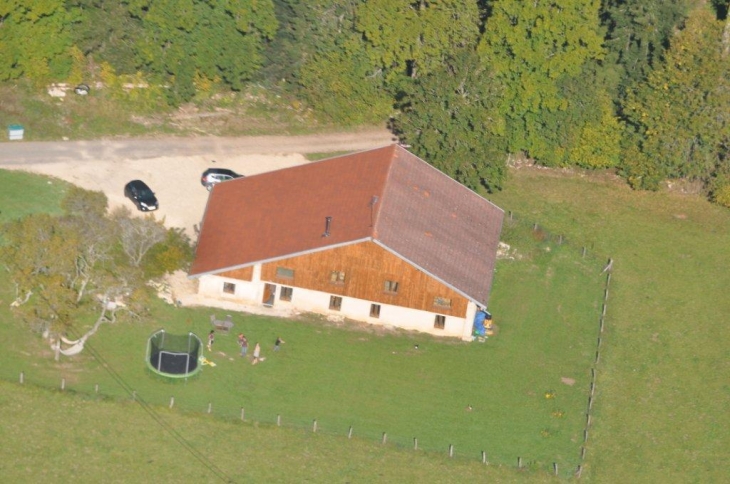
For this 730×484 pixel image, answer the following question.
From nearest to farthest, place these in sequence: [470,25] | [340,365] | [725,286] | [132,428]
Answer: [132,428]
[340,365]
[725,286]
[470,25]

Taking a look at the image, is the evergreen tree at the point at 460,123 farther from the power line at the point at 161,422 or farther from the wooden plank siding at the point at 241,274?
the power line at the point at 161,422

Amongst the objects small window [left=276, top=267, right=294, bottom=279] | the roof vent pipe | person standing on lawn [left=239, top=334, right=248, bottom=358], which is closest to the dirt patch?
small window [left=276, top=267, right=294, bottom=279]

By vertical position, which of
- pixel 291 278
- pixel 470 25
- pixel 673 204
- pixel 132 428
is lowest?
pixel 132 428

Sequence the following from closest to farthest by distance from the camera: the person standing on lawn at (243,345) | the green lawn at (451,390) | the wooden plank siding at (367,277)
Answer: the green lawn at (451,390)
the person standing on lawn at (243,345)
the wooden plank siding at (367,277)

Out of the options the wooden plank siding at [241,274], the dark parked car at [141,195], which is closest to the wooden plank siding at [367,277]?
the wooden plank siding at [241,274]

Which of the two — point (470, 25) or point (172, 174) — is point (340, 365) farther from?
point (470, 25)

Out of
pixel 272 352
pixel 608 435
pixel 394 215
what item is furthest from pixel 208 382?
pixel 608 435

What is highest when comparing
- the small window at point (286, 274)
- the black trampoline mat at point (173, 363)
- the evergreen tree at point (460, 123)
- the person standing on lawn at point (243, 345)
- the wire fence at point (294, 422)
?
the evergreen tree at point (460, 123)
